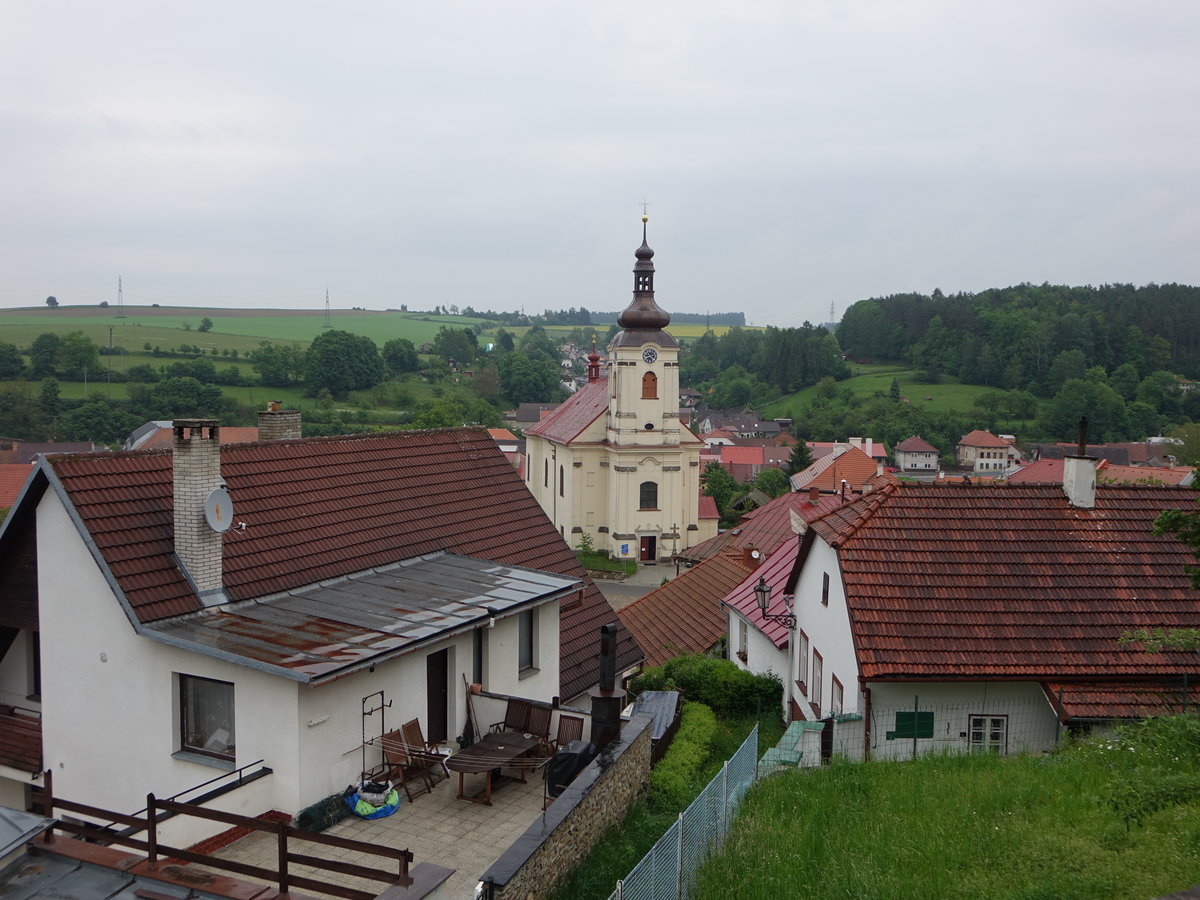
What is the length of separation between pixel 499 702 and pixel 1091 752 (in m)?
7.40

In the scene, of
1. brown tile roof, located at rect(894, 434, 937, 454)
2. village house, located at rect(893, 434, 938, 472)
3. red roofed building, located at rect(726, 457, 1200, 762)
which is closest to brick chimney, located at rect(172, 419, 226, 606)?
red roofed building, located at rect(726, 457, 1200, 762)

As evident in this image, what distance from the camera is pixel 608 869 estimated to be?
9711 mm

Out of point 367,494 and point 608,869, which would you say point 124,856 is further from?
point 367,494

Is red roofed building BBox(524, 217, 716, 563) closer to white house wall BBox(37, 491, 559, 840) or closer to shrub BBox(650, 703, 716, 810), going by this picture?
shrub BBox(650, 703, 716, 810)

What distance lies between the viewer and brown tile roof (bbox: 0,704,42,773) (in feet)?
42.6

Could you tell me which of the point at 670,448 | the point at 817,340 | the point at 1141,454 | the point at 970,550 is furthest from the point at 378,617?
the point at 817,340

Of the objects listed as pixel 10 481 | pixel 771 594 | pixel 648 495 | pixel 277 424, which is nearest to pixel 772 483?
pixel 648 495

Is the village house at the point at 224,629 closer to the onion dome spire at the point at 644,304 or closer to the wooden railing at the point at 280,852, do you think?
the wooden railing at the point at 280,852

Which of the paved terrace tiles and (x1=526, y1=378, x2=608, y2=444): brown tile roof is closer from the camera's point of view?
the paved terrace tiles

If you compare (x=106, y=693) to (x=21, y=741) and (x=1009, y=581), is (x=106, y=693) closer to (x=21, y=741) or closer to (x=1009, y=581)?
(x=21, y=741)

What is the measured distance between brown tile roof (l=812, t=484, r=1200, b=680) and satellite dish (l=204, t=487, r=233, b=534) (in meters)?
8.81

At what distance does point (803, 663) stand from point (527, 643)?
6482 millimetres

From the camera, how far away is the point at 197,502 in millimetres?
12281

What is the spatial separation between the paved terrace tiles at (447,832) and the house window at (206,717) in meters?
1.39
